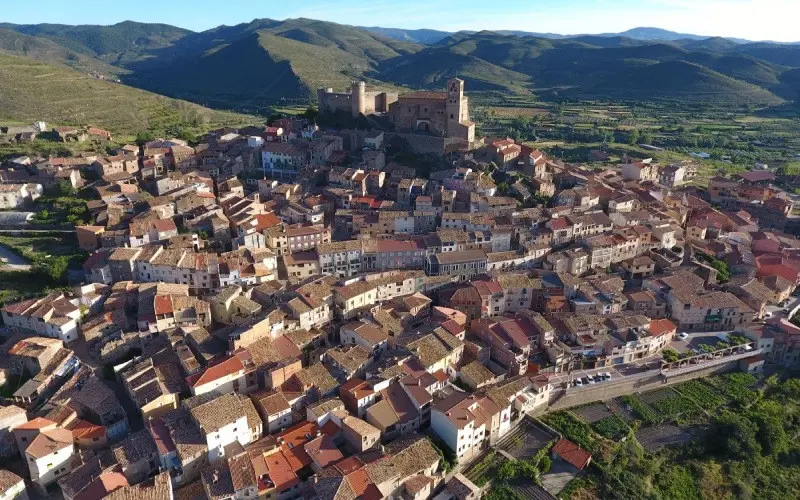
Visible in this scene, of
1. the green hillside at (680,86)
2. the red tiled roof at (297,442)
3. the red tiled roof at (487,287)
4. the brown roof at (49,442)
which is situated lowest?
the red tiled roof at (297,442)

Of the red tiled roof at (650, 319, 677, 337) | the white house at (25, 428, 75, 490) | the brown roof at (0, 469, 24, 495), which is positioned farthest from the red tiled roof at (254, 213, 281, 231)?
the red tiled roof at (650, 319, 677, 337)

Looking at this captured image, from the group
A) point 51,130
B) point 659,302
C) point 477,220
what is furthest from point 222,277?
point 51,130

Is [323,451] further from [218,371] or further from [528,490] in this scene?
[528,490]

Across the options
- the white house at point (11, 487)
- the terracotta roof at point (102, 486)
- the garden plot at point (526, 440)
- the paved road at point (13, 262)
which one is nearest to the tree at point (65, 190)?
the paved road at point (13, 262)

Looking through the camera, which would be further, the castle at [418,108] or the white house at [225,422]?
the castle at [418,108]

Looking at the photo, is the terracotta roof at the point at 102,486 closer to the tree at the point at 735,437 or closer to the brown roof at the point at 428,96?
the tree at the point at 735,437

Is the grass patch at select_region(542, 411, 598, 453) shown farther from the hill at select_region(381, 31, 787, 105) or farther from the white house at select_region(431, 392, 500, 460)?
the hill at select_region(381, 31, 787, 105)
